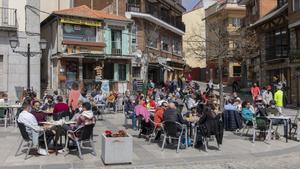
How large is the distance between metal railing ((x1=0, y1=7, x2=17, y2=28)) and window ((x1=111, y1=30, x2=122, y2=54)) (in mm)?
11928

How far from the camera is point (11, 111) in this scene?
17.6 meters

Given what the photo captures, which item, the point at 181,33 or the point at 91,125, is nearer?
the point at 91,125

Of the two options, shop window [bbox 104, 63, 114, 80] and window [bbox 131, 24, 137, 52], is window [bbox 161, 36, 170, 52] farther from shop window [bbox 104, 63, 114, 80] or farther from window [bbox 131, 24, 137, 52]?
shop window [bbox 104, 63, 114, 80]

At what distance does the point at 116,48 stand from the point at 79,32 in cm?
376

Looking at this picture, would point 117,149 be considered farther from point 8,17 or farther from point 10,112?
point 8,17

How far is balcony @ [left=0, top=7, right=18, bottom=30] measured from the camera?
76.3ft

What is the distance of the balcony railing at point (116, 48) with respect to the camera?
114ft

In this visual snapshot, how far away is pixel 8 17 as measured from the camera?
23.5 m

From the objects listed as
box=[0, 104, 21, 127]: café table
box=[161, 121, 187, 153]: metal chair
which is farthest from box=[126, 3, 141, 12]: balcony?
box=[161, 121, 187, 153]: metal chair

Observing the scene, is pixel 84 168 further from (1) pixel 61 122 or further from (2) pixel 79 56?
(2) pixel 79 56

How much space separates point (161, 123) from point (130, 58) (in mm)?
23849

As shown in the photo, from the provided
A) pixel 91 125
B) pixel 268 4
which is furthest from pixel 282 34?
pixel 91 125

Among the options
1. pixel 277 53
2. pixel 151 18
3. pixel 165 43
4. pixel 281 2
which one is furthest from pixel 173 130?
pixel 165 43

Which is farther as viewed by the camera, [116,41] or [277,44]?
[116,41]
